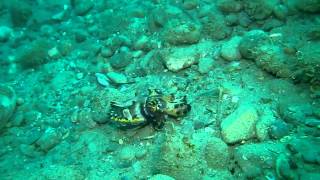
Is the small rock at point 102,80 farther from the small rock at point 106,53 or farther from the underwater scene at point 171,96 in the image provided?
the small rock at point 106,53

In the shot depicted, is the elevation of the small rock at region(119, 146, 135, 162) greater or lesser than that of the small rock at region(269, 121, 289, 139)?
lesser

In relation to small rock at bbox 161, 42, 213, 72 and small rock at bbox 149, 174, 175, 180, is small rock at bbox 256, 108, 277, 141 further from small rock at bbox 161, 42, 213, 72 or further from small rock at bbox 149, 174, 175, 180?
small rock at bbox 161, 42, 213, 72

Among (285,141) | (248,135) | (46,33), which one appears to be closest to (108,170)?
(248,135)

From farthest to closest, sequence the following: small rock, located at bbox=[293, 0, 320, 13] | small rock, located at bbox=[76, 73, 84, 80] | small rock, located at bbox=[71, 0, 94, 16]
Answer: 1. small rock, located at bbox=[71, 0, 94, 16]
2. small rock, located at bbox=[76, 73, 84, 80]
3. small rock, located at bbox=[293, 0, 320, 13]

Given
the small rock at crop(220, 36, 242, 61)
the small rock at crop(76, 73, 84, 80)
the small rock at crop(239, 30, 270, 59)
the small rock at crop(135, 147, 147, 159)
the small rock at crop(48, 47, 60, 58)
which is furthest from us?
the small rock at crop(48, 47, 60, 58)

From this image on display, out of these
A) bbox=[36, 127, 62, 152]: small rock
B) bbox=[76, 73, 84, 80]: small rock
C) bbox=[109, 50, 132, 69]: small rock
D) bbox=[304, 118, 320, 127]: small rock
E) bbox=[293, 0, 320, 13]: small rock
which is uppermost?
bbox=[293, 0, 320, 13]: small rock

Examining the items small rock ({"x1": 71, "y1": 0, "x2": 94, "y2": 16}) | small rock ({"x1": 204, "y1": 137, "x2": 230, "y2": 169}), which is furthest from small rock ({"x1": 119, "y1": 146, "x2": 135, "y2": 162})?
small rock ({"x1": 71, "y1": 0, "x2": 94, "y2": 16})

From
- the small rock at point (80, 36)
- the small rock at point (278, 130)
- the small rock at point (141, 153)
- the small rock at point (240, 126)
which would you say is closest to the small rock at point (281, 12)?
the small rock at point (240, 126)

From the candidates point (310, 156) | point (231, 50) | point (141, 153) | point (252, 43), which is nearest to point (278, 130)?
point (310, 156)
